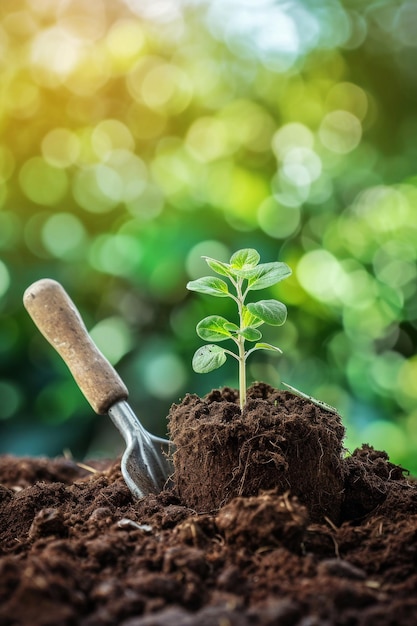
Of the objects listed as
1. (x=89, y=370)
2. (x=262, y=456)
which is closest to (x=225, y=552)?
(x=262, y=456)

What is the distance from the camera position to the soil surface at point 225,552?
69 cm

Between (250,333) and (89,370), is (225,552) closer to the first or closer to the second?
(250,333)

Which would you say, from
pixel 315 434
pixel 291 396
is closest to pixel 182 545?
pixel 315 434

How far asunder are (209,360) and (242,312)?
0.10 m

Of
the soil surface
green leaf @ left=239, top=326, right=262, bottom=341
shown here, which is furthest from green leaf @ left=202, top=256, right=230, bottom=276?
the soil surface

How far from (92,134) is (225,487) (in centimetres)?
171

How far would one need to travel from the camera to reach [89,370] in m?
1.30

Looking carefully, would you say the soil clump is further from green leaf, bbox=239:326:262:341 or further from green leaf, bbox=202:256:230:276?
green leaf, bbox=202:256:230:276

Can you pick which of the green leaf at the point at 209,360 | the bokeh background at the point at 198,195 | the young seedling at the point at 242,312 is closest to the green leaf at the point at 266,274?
the young seedling at the point at 242,312

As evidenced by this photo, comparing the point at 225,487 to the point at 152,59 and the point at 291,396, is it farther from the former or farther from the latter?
the point at 152,59

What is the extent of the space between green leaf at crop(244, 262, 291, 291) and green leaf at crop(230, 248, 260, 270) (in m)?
0.02

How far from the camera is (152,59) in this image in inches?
94.4

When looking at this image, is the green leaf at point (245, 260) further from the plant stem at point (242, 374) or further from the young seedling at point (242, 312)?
the plant stem at point (242, 374)

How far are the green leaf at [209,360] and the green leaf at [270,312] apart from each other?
0.09 meters
